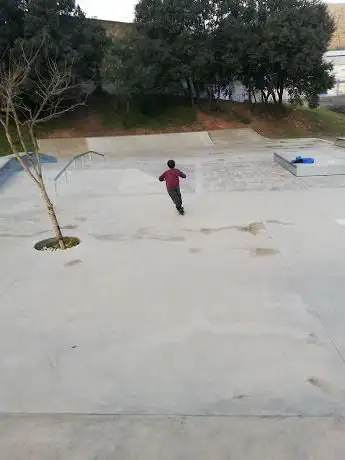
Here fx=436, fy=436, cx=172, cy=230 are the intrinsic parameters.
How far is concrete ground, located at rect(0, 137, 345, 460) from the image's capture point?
3.17 metres

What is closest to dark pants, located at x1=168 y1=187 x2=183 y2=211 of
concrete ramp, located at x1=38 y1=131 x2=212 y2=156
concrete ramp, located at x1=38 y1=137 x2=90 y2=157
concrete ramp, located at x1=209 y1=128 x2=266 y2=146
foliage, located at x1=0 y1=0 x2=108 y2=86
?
concrete ramp, located at x1=38 y1=131 x2=212 y2=156

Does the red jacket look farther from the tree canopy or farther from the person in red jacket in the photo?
the tree canopy

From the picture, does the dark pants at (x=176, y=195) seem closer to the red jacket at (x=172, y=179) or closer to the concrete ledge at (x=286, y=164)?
the red jacket at (x=172, y=179)

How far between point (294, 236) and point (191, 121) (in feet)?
75.4

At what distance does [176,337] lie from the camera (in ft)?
15.0

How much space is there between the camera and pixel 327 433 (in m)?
3.12

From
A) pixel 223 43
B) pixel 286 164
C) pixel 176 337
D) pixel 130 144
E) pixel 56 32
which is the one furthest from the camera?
pixel 223 43

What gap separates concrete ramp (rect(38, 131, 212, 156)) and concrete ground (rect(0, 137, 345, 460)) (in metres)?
15.5

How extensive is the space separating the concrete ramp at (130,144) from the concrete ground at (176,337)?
50.9ft

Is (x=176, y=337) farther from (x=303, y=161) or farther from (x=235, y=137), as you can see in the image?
(x=235, y=137)

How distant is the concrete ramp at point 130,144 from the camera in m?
24.3

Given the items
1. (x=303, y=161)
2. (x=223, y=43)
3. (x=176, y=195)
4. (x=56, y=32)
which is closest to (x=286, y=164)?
(x=303, y=161)

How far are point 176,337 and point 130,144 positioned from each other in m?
22.0

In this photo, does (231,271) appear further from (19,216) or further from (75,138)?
(75,138)
